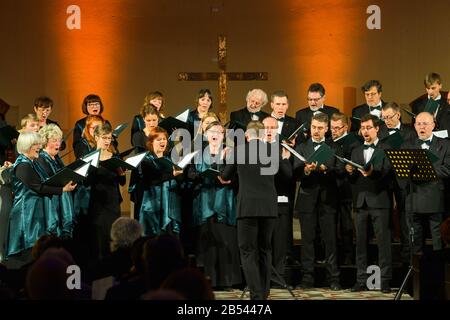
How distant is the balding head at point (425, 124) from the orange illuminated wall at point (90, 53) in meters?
3.89

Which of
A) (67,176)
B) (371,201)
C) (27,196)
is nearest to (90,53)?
(27,196)

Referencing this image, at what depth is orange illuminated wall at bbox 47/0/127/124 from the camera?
10.8 meters

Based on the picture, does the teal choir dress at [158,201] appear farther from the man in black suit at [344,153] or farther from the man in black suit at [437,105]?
the man in black suit at [437,105]

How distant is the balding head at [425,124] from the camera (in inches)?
323

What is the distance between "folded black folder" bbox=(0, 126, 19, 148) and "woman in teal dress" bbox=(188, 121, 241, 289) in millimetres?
1630

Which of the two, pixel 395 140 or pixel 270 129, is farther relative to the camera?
pixel 395 140

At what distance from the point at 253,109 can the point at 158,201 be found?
4.20ft

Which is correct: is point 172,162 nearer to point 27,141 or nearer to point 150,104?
point 150,104

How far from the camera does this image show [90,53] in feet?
35.6

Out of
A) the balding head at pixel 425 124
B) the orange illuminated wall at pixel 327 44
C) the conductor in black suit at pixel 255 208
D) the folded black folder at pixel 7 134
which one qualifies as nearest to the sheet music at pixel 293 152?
the conductor in black suit at pixel 255 208

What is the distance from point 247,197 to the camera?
287 inches

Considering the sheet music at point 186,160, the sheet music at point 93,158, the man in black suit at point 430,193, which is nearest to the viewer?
the sheet music at point 93,158

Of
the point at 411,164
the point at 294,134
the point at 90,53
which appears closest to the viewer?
the point at 411,164
